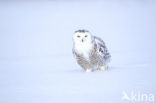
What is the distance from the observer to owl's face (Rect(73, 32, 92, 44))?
256 inches

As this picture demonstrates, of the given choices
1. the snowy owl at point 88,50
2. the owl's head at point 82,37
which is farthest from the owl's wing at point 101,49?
the owl's head at point 82,37

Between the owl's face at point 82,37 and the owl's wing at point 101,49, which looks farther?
the owl's wing at point 101,49

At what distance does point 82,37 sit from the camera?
650 centimetres

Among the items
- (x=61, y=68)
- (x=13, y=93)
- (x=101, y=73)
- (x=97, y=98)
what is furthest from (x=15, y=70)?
(x=97, y=98)

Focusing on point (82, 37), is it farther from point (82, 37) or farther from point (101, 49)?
point (101, 49)

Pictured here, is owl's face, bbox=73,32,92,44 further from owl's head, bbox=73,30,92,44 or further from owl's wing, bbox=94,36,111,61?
owl's wing, bbox=94,36,111,61

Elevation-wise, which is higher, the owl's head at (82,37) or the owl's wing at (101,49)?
the owl's head at (82,37)

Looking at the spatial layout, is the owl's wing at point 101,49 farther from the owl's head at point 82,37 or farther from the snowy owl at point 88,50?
the owl's head at point 82,37

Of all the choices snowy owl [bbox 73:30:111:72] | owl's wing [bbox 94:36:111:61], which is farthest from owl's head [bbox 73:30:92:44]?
owl's wing [bbox 94:36:111:61]

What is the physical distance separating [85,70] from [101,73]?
0.32 m

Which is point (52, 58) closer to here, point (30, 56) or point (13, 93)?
point (30, 56)

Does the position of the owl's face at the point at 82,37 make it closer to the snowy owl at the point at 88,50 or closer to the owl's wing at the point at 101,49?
the snowy owl at the point at 88,50

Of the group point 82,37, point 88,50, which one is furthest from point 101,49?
point 82,37

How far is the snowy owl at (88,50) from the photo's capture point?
6.52m
